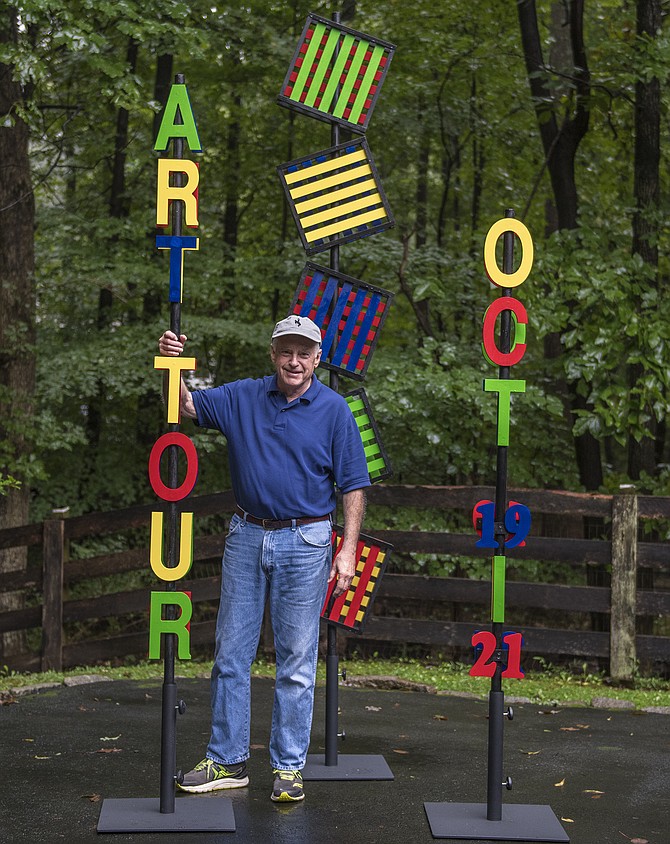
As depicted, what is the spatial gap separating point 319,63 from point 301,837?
3233 millimetres

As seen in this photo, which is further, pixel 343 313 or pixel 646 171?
pixel 646 171

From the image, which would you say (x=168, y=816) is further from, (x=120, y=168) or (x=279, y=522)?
(x=120, y=168)

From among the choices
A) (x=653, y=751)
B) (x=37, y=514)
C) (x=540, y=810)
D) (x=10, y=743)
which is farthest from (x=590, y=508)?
(x=37, y=514)

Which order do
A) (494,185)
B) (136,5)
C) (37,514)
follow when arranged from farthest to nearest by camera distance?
(494,185) → (37,514) → (136,5)

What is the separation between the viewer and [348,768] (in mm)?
4879

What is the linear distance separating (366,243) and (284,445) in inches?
261

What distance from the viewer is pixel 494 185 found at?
15.2 meters

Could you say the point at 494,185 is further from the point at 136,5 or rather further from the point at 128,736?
the point at 128,736

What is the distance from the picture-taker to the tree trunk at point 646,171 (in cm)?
948

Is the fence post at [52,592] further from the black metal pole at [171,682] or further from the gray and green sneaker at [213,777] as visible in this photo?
the black metal pole at [171,682]

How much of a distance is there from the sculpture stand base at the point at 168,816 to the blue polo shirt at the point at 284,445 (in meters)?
1.11

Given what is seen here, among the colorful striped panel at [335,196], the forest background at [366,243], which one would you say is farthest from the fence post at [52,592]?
the colorful striped panel at [335,196]

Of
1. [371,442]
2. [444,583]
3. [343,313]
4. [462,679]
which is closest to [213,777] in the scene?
[371,442]

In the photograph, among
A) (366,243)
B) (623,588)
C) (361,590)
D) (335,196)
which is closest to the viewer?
(335,196)
